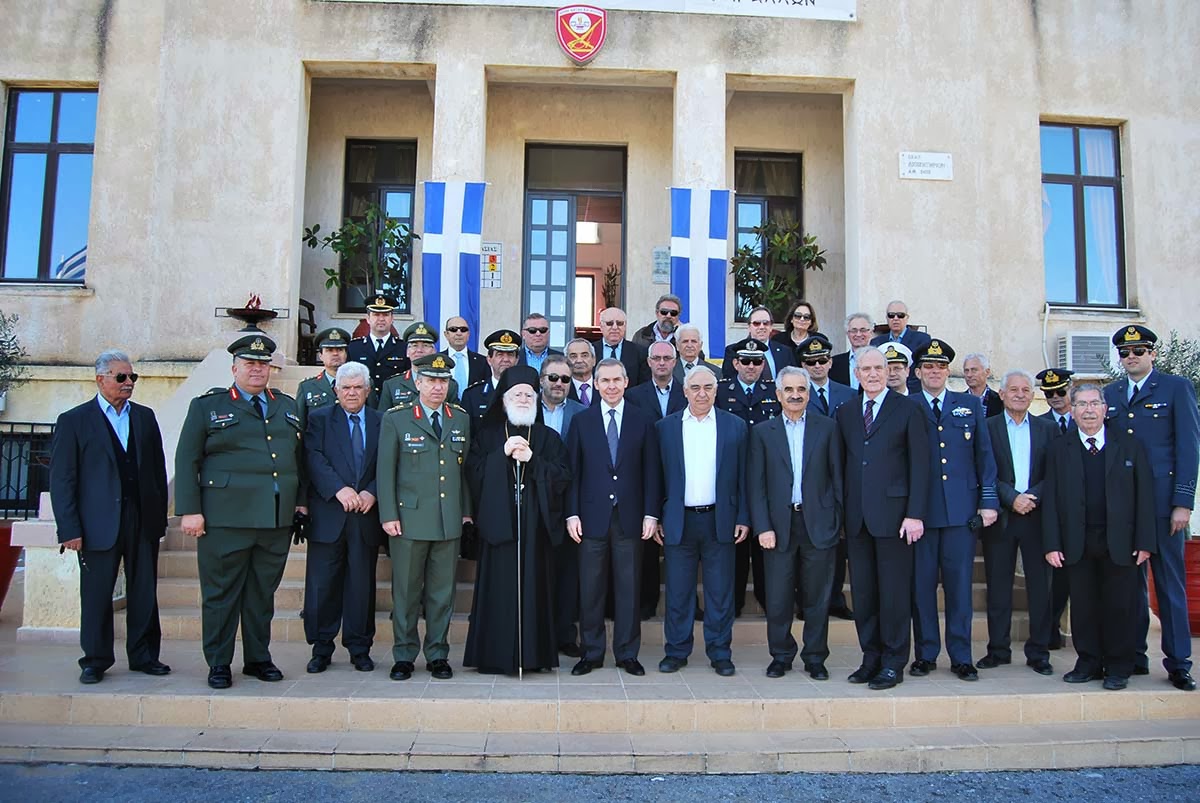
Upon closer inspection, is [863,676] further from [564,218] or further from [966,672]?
[564,218]

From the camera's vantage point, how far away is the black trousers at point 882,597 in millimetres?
5812

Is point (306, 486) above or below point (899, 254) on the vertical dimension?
below

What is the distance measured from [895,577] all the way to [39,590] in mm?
6044

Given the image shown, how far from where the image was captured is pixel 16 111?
12.2m

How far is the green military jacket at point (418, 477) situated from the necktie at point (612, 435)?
1.03 meters

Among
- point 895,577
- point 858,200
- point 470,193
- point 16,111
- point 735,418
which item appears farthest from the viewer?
point 16,111

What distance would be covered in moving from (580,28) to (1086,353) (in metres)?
7.49

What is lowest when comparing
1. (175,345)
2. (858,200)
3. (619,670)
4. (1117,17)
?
(619,670)

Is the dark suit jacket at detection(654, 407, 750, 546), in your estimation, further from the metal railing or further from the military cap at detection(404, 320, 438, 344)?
the metal railing

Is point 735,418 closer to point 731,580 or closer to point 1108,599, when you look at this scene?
point 731,580

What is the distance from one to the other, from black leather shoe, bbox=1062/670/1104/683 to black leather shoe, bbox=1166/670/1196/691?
1.34ft

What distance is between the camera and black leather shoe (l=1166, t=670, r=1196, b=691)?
5801 millimetres

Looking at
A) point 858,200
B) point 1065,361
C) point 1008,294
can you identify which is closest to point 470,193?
point 858,200

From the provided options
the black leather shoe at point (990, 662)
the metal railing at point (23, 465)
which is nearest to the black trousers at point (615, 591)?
the black leather shoe at point (990, 662)
